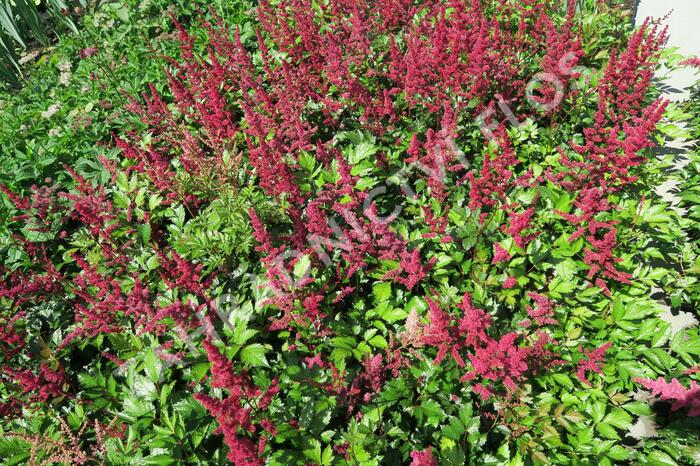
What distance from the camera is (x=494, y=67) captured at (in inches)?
159

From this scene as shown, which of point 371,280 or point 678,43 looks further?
point 678,43

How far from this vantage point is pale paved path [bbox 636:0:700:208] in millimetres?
4137

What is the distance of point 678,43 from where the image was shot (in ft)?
17.5

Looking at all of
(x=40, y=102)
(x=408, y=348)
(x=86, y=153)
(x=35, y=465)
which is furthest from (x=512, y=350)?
(x=40, y=102)

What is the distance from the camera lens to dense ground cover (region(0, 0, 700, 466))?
253cm

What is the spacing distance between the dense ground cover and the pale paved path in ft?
0.64

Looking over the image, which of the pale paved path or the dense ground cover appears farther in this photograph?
the pale paved path

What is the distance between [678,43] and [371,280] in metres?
5.09

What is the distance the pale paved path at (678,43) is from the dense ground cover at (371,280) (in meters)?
0.19

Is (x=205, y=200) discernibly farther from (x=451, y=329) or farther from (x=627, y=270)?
(x=627, y=270)

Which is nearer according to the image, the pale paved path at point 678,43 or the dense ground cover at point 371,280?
the dense ground cover at point 371,280

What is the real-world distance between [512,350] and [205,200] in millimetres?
2991

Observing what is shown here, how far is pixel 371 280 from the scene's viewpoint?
3.41 m

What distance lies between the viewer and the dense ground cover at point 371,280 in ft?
8.29
